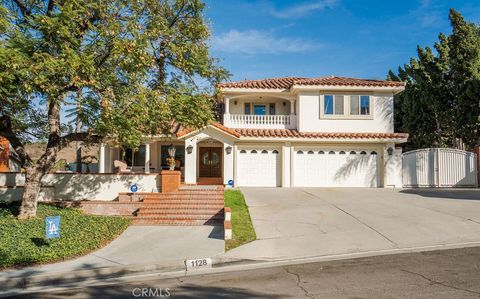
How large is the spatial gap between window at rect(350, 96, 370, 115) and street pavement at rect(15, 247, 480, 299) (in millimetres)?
13883

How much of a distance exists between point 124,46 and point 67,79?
172 cm

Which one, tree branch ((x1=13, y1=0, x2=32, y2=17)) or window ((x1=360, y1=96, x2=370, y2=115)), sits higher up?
tree branch ((x1=13, y1=0, x2=32, y2=17))

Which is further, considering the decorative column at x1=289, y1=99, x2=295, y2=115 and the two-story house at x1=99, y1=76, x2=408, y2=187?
the decorative column at x1=289, y1=99, x2=295, y2=115

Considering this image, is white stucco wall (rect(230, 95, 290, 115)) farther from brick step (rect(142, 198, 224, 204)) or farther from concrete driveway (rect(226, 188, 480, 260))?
brick step (rect(142, 198, 224, 204))

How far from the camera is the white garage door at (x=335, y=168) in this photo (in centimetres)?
2084

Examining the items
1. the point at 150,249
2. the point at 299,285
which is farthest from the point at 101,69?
the point at 299,285

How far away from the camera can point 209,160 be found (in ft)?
70.7

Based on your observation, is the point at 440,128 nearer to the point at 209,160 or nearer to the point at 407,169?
the point at 407,169

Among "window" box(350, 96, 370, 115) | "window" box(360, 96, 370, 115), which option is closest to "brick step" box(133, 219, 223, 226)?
"window" box(350, 96, 370, 115)

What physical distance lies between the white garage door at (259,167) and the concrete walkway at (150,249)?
8.46m

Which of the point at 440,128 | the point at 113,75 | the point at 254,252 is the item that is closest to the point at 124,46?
the point at 113,75

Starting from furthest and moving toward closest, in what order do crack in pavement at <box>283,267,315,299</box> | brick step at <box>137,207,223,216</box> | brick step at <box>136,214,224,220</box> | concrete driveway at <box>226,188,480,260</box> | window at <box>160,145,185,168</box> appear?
window at <box>160,145,185,168</box> → brick step at <box>137,207,223,216</box> → brick step at <box>136,214,224,220</box> → concrete driveway at <box>226,188,480,260</box> → crack in pavement at <box>283,267,315,299</box>

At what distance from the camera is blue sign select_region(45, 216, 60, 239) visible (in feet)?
29.6

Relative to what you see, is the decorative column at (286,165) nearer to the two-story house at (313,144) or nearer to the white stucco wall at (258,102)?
the two-story house at (313,144)
